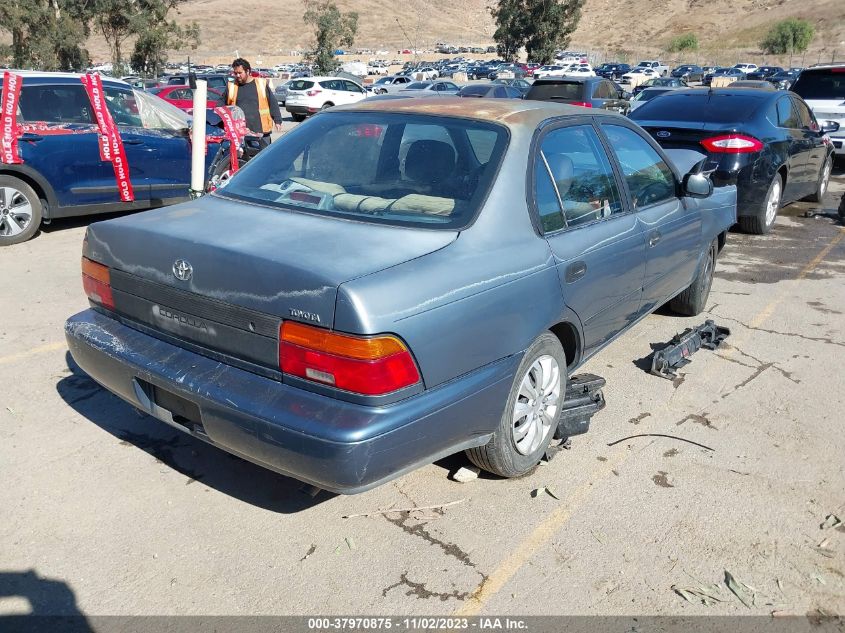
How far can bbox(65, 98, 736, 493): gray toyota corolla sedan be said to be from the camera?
103 inches

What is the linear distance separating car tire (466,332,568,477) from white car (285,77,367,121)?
79.4 ft

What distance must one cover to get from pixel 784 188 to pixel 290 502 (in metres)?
7.81

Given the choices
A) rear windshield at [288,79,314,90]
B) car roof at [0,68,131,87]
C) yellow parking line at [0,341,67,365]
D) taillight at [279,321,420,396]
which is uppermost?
car roof at [0,68,131,87]

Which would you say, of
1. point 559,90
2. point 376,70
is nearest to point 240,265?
point 559,90

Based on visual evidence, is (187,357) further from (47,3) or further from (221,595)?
(47,3)

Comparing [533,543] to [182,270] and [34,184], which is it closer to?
[182,270]

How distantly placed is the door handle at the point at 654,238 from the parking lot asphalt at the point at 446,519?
90 cm

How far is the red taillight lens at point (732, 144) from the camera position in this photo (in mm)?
7820

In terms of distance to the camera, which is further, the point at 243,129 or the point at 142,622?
the point at 243,129

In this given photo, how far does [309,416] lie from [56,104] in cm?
647

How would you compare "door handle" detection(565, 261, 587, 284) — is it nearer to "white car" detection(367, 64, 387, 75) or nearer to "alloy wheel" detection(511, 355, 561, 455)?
"alloy wheel" detection(511, 355, 561, 455)

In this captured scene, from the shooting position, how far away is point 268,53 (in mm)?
100812

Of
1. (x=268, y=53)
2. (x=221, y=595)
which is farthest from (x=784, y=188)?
(x=268, y=53)

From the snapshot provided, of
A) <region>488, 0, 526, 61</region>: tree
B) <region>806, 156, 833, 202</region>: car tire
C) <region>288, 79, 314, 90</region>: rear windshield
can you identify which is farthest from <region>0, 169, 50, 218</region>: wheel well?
<region>488, 0, 526, 61</region>: tree
